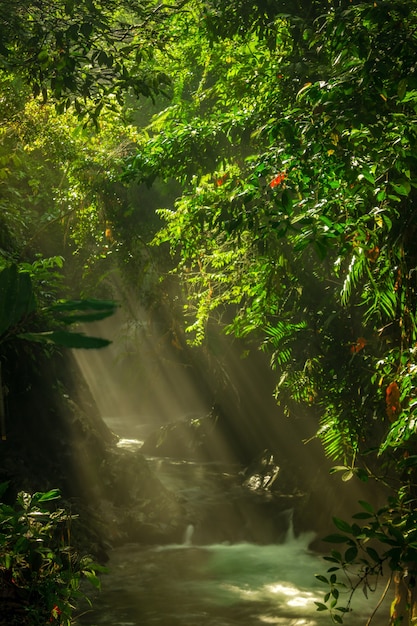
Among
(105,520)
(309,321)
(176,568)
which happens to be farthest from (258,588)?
(309,321)

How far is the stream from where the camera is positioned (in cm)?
820

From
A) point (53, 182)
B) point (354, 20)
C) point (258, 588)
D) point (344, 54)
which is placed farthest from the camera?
point (53, 182)

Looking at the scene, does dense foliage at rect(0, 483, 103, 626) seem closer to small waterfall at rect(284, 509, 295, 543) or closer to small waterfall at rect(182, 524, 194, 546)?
small waterfall at rect(182, 524, 194, 546)

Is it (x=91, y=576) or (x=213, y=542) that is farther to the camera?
(x=213, y=542)

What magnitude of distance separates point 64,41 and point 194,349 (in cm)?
1184

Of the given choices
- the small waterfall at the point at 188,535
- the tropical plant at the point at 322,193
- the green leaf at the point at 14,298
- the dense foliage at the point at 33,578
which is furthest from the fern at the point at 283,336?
the green leaf at the point at 14,298

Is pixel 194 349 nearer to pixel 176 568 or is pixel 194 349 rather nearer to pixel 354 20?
pixel 176 568

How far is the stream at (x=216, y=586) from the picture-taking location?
26.9 ft

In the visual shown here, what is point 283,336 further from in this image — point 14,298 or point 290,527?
point 14,298

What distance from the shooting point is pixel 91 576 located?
4.29m

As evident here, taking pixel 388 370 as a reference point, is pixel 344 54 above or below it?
above

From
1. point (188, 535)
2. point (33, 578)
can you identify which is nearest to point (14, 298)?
point (33, 578)

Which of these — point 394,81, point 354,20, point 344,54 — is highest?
point 354,20

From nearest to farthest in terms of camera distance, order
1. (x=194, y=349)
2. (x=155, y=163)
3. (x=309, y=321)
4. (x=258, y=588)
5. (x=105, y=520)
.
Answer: (x=155, y=163) → (x=309, y=321) → (x=258, y=588) → (x=105, y=520) → (x=194, y=349)
